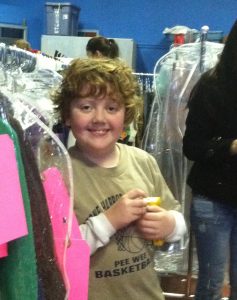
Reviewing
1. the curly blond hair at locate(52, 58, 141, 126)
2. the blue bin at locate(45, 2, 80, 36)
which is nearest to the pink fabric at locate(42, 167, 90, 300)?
the curly blond hair at locate(52, 58, 141, 126)

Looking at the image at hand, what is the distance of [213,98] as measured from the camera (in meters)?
1.41

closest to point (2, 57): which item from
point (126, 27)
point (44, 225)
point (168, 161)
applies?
point (44, 225)

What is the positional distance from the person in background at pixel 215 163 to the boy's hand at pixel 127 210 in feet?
1.76

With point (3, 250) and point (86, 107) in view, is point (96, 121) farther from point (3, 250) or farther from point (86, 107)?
point (3, 250)

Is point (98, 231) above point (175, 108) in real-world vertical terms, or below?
below

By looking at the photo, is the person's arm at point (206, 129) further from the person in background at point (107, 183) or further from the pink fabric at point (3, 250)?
the pink fabric at point (3, 250)

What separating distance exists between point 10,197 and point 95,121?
18.3 inches

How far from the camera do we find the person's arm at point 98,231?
0.95 metres

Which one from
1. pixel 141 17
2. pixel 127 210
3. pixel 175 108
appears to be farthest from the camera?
pixel 141 17

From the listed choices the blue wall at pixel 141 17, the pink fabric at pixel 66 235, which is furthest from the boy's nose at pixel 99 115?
the blue wall at pixel 141 17

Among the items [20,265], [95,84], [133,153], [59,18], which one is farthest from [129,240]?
[59,18]

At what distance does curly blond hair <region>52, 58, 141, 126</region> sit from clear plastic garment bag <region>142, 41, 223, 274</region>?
3.62 feet

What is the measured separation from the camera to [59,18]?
5.70 m

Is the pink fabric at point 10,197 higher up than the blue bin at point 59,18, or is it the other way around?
the blue bin at point 59,18
